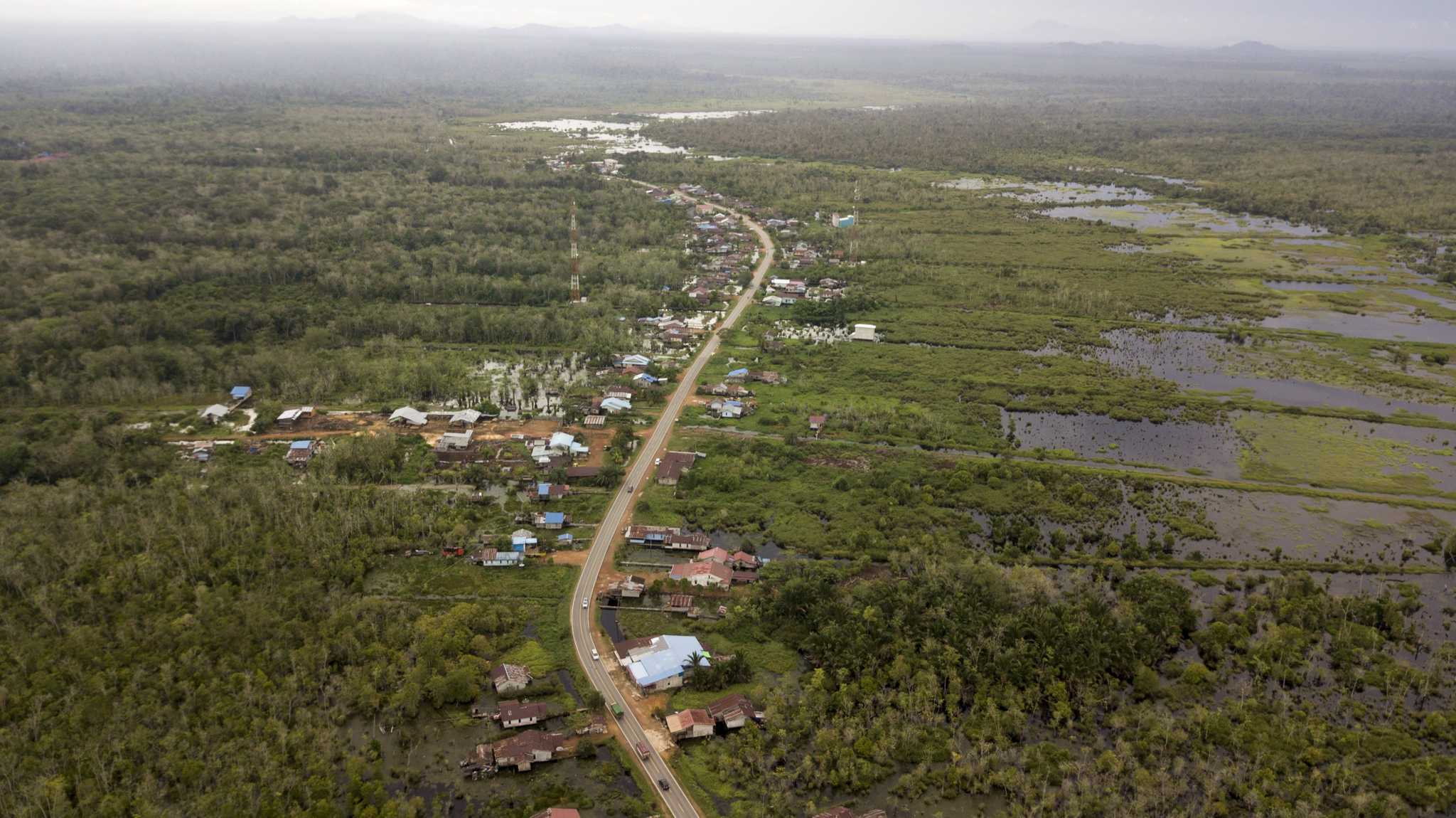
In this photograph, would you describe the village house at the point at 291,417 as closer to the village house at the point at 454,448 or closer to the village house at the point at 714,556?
the village house at the point at 454,448

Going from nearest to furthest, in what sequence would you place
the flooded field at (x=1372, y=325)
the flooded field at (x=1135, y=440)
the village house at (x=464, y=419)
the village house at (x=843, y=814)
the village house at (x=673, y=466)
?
the village house at (x=843, y=814)
the village house at (x=673, y=466)
the flooded field at (x=1135, y=440)
the village house at (x=464, y=419)
the flooded field at (x=1372, y=325)

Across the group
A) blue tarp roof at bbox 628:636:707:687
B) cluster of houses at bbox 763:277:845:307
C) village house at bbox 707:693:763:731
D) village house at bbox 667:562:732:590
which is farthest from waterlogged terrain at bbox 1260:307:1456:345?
village house at bbox 707:693:763:731

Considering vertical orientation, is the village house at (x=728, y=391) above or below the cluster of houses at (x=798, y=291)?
below

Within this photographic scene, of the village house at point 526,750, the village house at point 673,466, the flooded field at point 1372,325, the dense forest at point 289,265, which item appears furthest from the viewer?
the flooded field at point 1372,325

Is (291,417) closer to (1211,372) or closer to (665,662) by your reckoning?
(665,662)

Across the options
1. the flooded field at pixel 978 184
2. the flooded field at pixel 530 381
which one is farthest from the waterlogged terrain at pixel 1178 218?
the flooded field at pixel 530 381

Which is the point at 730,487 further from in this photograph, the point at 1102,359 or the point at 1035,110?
the point at 1035,110

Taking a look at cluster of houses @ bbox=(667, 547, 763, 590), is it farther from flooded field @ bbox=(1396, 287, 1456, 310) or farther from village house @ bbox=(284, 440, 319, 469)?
flooded field @ bbox=(1396, 287, 1456, 310)

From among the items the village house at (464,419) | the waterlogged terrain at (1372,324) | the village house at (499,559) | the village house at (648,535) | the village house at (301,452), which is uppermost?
the waterlogged terrain at (1372,324)
